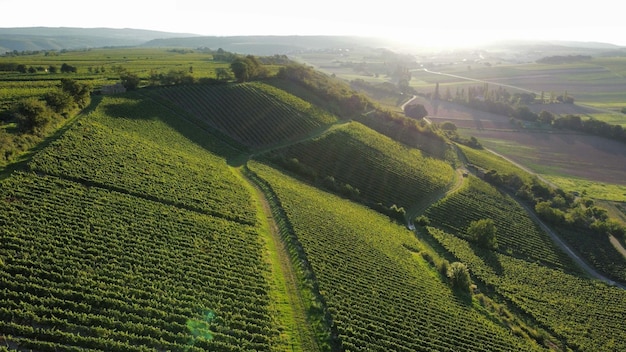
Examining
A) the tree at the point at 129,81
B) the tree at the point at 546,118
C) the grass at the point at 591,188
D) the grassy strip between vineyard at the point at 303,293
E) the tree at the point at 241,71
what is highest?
the tree at the point at 241,71

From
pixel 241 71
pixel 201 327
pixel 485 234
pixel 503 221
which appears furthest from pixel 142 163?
pixel 503 221

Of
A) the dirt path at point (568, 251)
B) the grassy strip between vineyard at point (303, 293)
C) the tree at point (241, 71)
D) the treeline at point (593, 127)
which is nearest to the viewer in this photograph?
the grassy strip between vineyard at point (303, 293)

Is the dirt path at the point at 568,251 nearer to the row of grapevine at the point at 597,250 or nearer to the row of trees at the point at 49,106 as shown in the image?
the row of grapevine at the point at 597,250

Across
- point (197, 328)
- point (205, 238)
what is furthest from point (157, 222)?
point (197, 328)

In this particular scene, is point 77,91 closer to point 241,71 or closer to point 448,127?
point 241,71

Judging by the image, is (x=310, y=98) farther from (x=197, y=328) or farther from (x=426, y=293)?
(x=197, y=328)

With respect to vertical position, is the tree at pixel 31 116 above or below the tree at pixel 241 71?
below

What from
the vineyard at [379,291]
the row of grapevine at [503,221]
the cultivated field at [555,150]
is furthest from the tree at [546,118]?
the vineyard at [379,291]
